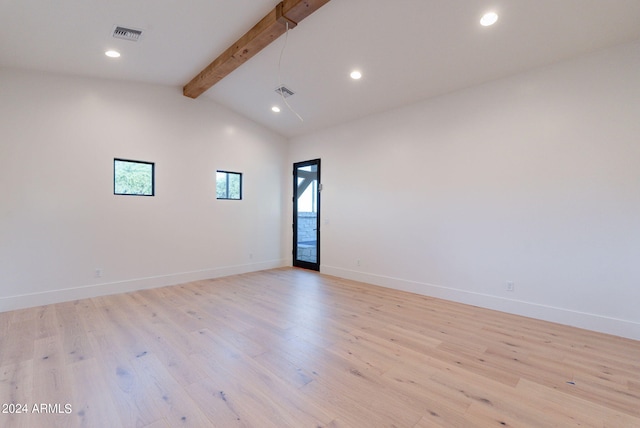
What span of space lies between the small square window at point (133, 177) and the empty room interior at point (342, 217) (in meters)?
0.03

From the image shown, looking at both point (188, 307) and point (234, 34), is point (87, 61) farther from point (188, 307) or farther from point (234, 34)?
point (188, 307)

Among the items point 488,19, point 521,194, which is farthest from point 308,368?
point 488,19

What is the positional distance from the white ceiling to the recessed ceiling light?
45 millimetres

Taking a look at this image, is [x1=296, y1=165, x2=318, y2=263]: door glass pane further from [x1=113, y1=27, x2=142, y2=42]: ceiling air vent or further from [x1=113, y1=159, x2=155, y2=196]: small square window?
[x1=113, y1=27, x2=142, y2=42]: ceiling air vent

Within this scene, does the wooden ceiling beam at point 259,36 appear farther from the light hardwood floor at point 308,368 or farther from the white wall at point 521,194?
the light hardwood floor at point 308,368

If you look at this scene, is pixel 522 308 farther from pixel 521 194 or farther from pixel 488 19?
pixel 488 19

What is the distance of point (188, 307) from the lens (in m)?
3.58

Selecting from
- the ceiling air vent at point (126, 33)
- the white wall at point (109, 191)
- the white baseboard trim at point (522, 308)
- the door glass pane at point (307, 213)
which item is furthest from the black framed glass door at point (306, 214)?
the ceiling air vent at point (126, 33)

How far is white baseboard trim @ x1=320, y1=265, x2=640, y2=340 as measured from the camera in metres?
2.82

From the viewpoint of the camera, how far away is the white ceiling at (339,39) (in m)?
2.63

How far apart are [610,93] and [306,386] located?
13.4 ft

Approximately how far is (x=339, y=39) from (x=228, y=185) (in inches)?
134

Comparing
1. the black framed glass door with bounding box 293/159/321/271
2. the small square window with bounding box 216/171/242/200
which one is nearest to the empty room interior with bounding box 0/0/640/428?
Result: the small square window with bounding box 216/171/242/200

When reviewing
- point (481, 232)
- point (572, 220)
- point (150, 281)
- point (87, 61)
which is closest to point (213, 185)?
point (150, 281)
